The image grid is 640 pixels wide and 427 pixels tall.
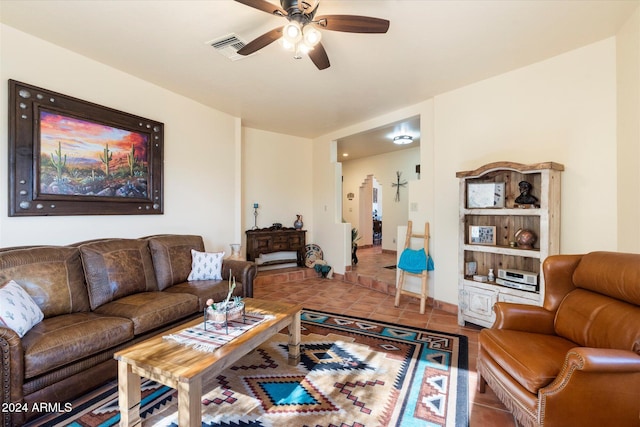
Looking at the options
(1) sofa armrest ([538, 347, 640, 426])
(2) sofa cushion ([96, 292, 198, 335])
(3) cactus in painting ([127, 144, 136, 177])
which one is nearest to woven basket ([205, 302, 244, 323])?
(2) sofa cushion ([96, 292, 198, 335])

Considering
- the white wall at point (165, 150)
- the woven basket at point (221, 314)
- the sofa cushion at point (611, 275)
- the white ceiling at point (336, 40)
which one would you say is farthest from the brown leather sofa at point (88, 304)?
the sofa cushion at point (611, 275)

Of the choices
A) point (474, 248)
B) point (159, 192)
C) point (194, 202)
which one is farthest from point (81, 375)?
point (474, 248)

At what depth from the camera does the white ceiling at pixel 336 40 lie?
207 cm

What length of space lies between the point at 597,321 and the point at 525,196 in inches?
56.1

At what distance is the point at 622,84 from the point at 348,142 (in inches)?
169

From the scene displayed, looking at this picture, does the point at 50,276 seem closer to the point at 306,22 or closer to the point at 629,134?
the point at 306,22

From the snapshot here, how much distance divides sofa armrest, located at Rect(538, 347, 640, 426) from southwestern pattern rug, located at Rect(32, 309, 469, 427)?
56cm

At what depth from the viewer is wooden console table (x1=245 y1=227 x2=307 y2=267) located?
4891 mm

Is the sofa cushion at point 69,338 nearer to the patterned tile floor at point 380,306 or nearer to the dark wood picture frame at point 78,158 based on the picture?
the dark wood picture frame at point 78,158

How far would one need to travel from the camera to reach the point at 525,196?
2738mm

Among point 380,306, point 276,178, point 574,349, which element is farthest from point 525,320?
point 276,178

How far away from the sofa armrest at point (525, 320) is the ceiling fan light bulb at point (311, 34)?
2.28 m

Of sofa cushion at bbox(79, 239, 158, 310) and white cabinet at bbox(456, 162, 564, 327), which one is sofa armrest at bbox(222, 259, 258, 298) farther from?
white cabinet at bbox(456, 162, 564, 327)

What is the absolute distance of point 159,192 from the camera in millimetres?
3439
